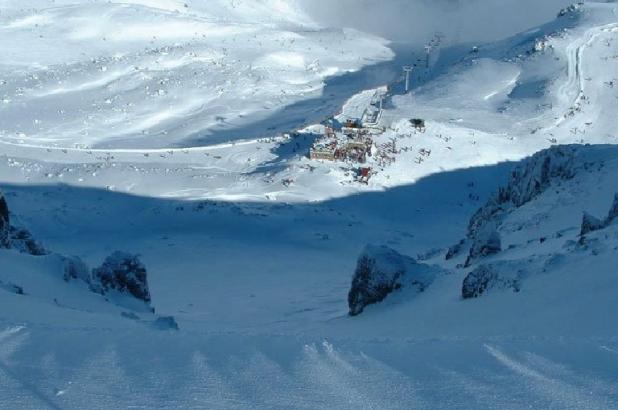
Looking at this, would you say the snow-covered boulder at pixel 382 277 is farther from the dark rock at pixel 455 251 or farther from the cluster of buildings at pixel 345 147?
the cluster of buildings at pixel 345 147

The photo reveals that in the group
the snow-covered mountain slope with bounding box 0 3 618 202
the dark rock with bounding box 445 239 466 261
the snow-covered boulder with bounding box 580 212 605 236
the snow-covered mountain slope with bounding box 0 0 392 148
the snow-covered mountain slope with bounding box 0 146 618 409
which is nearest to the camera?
the snow-covered mountain slope with bounding box 0 146 618 409

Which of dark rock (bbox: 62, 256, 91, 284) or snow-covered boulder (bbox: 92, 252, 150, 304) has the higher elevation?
dark rock (bbox: 62, 256, 91, 284)

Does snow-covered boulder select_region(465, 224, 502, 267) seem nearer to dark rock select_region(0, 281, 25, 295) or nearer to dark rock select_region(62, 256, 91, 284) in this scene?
dark rock select_region(62, 256, 91, 284)

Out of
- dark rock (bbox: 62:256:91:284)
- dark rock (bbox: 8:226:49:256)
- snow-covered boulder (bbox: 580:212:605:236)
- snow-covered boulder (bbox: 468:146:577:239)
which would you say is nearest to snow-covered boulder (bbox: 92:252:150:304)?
dark rock (bbox: 62:256:91:284)

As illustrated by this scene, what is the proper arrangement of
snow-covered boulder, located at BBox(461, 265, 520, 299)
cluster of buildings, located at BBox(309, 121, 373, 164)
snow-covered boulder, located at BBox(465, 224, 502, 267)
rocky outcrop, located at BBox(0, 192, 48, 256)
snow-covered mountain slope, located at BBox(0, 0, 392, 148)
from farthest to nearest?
snow-covered mountain slope, located at BBox(0, 0, 392, 148), cluster of buildings, located at BBox(309, 121, 373, 164), snow-covered boulder, located at BBox(465, 224, 502, 267), rocky outcrop, located at BBox(0, 192, 48, 256), snow-covered boulder, located at BBox(461, 265, 520, 299)

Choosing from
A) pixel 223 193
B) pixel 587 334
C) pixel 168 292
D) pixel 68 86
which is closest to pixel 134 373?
pixel 587 334

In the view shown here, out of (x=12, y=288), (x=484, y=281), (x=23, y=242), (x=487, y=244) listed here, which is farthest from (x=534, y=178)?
(x=12, y=288)

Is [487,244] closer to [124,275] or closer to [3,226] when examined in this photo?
[124,275]
